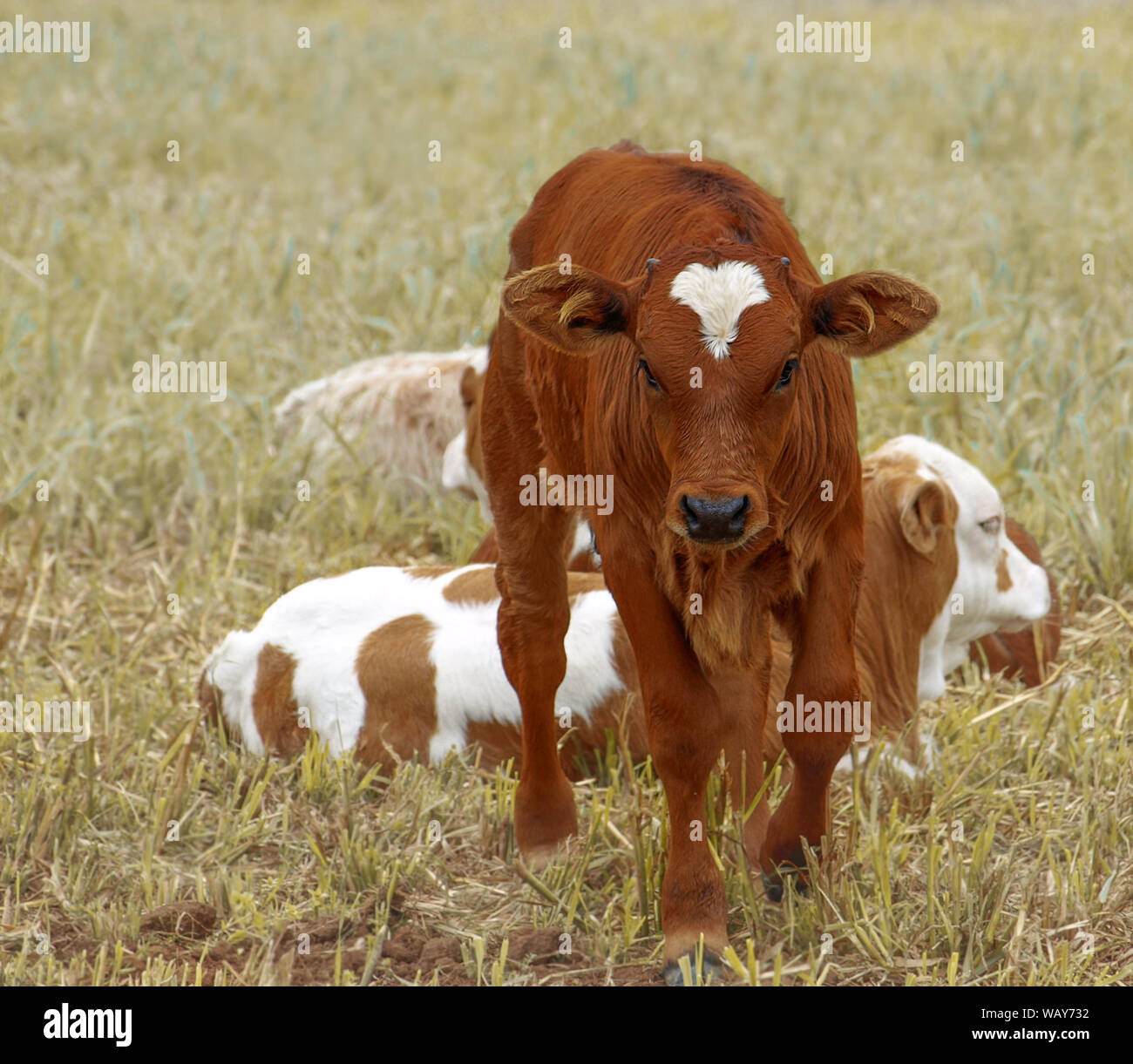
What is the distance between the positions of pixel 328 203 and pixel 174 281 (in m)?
2.20

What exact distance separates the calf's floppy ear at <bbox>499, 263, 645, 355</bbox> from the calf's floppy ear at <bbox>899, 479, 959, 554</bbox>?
1.64 metres

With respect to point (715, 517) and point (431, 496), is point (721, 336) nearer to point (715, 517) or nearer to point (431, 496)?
point (715, 517)

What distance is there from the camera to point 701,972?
325 cm

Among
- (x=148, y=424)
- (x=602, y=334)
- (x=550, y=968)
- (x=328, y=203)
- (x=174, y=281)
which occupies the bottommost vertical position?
(x=550, y=968)

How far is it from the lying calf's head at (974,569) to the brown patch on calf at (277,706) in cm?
193

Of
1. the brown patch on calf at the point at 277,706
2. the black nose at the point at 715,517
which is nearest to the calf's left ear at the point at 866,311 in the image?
the black nose at the point at 715,517

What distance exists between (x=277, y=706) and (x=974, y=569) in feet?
7.29

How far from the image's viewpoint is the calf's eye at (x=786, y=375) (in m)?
3.03

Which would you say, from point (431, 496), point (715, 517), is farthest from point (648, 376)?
point (431, 496)

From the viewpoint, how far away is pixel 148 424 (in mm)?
6637

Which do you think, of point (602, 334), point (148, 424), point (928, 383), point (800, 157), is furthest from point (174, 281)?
point (602, 334)

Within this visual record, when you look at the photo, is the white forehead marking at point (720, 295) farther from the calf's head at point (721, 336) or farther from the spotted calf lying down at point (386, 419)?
the spotted calf lying down at point (386, 419)

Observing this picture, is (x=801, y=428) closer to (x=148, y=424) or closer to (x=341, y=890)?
(x=341, y=890)

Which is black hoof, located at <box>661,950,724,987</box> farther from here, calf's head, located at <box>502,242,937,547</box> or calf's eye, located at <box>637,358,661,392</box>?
calf's eye, located at <box>637,358,661,392</box>
